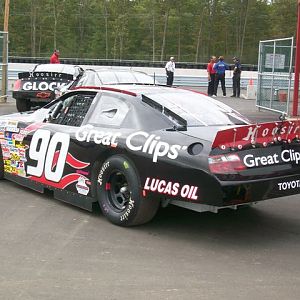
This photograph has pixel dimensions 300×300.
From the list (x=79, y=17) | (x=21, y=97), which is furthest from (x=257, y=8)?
(x=21, y=97)

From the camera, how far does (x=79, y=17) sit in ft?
202

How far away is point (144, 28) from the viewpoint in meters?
59.3

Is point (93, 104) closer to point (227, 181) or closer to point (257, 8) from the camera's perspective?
point (227, 181)

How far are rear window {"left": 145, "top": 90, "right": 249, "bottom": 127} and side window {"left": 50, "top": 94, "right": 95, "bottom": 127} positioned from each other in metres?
0.81

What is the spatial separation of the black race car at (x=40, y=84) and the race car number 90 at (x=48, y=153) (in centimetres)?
869

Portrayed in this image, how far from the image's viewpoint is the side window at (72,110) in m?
6.45

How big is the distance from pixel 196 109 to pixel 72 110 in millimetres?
1501

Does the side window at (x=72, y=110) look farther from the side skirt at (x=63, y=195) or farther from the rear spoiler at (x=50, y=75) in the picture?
the rear spoiler at (x=50, y=75)

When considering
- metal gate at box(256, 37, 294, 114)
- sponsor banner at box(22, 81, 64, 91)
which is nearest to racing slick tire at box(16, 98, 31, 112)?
sponsor banner at box(22, 81, 64, 91)

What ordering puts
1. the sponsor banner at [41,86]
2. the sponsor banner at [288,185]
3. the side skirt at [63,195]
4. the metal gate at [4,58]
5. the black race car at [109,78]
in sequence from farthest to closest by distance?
the metal gate at [4,58] → the sponsor banner at [41,86] → the black race car at [109,78] → the side skirt at [63,195] → the sponsor banner at [288,185]

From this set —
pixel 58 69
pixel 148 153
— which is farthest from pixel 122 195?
pixel 58 69

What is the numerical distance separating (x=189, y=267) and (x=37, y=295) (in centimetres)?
128

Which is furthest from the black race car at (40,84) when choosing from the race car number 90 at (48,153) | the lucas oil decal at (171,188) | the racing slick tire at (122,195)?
the lucas oil decal at (171,188)

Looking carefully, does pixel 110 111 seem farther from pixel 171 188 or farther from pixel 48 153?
pixel 171 188
